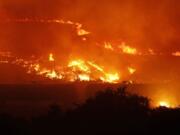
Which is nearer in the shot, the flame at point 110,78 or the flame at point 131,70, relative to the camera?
the flame at point 110,78

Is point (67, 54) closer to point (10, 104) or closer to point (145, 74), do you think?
point (145, 74)

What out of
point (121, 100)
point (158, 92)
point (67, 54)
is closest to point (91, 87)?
point (158, 92)

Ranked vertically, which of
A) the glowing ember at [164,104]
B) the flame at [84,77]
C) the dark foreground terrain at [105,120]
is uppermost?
the flame at [84,77]

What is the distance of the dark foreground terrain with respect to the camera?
88.0 ft

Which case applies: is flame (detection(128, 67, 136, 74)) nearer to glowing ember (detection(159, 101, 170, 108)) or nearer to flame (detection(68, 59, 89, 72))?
flame (detection(68, 59, 89, 72))

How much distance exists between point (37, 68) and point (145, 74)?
1123 centimetres

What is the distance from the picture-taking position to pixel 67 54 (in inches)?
2377

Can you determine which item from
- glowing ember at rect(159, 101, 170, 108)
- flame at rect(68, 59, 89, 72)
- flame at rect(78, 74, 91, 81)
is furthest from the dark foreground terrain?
flame at rect(68, 59, 89, 72)

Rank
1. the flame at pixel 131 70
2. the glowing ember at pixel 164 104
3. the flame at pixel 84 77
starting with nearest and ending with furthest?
the glowing ember at pixel 164 104 → the flame at pixel 84 77 → the flame at pixel 131 70

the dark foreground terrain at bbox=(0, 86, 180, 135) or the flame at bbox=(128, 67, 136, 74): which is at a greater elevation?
the flame at bbox=(128, 67, 136, 74)

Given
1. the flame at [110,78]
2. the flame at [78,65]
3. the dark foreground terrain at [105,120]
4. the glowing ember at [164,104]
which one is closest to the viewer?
the dark foreground terrain at [105,120]

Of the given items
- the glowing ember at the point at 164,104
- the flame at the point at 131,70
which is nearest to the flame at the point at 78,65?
the flame at the point at 131,70

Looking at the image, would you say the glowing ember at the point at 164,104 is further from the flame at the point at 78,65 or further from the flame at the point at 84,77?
the flame at the point at 78,65

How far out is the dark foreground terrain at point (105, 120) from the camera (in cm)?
2683
